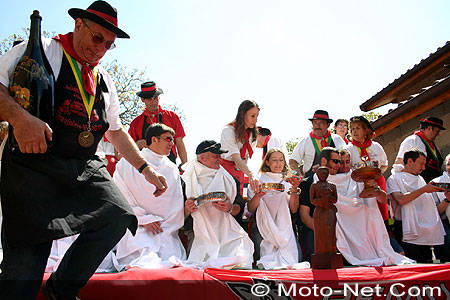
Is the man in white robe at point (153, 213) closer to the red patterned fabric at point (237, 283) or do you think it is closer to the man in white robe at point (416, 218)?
the red patterned fabric at point (237, 283)

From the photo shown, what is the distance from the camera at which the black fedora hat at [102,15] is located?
2625 millimetres

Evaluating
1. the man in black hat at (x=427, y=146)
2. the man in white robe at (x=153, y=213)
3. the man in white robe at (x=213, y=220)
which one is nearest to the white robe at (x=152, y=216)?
the man in white robe at (x=153, y=213)

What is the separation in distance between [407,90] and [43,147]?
12430 mm

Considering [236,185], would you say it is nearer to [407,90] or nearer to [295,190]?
[295,190]

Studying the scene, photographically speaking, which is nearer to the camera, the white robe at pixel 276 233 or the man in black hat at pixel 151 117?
the white robe at pixel 276 233

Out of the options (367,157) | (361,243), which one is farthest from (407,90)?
(361,243)

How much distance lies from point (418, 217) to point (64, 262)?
459cm

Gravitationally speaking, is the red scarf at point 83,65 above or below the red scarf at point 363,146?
above

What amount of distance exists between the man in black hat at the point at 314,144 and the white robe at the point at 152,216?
2.09m

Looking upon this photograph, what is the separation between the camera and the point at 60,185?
7.88 ft

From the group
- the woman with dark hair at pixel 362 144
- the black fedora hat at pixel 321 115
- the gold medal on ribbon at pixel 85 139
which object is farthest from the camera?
the black fedora hat at pixel 321 115

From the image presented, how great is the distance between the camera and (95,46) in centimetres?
268

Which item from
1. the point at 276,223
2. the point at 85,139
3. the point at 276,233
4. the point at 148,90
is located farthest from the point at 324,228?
the point at 148,90

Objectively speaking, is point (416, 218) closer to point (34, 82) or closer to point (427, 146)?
point (427, 146)
